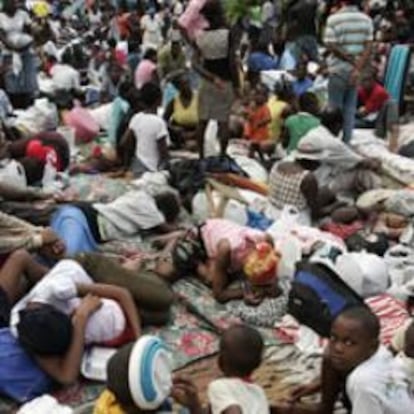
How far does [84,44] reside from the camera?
46.5 feet

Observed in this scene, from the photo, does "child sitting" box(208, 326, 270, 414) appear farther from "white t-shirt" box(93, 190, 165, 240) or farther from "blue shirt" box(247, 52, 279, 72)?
"blue shirt" box(247, 52, 279, 72)

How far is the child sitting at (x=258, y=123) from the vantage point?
723cm

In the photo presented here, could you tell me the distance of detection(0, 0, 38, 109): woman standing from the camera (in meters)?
9.04

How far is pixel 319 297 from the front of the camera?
4055 millimetres

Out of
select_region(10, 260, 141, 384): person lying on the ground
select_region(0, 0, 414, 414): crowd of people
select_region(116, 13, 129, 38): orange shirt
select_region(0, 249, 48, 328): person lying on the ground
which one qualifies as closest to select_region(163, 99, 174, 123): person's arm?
select_region(0, 0, 414, 414): crowd of people

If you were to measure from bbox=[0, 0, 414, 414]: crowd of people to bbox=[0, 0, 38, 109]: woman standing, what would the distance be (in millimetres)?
15

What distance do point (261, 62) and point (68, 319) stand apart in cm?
700

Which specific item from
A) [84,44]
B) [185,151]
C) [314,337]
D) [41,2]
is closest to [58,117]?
[185,151]

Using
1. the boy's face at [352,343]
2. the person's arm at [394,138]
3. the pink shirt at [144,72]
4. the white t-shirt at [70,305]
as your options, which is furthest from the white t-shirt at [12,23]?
the boy's face at [352,343]

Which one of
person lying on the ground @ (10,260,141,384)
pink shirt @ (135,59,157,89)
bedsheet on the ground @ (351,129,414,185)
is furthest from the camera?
pink shirt @ (135,59,157,89)

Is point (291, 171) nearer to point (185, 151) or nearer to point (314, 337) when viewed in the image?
point (314, 337)

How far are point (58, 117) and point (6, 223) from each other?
4191 mm

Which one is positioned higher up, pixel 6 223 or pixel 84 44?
pixel 6 223

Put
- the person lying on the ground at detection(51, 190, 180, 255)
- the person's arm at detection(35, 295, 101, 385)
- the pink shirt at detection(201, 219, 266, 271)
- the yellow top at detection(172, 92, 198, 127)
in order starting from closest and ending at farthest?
the person's arm at detection(35, 295, 101, 385) → the pink shirt at detection(201, 219, 266, 271) → the person lying on the ground at detection(51, 190, 180, 255) → the yellow top at detection(172, 92, 198, 127)
